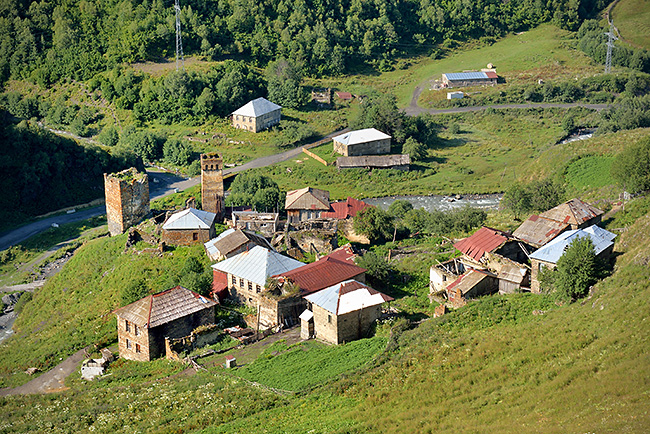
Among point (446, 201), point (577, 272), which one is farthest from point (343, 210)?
point (577, 272)

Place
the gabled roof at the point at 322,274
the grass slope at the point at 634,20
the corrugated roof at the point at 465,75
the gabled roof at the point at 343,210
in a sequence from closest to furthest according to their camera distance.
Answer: the gabled roof at the point at 322,274 < the gabled roof at the point at 343,210 < the corrugated roof at the point at 465,75 < the grass slope at the point at 634,20

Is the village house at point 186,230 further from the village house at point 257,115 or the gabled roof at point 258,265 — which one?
the village house at point 257,115

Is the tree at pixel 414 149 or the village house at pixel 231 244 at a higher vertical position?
the village house at pixel 231 244

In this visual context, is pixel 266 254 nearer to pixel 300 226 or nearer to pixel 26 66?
pixel 300 226

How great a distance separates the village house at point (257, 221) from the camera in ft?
180

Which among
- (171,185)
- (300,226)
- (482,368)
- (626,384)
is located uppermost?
(626,384)

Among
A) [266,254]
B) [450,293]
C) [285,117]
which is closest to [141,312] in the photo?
[266,254]

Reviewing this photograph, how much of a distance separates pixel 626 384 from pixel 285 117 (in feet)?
234

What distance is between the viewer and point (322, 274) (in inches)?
1702

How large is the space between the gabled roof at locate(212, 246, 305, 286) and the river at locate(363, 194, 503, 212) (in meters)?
25.0

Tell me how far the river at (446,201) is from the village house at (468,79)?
35745mm

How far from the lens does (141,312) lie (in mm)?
41125

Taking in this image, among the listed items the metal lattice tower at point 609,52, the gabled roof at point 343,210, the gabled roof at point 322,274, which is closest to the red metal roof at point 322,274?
the gabled roof at point 322,274

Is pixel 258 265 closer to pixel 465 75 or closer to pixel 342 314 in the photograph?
pixel 342 314
